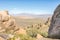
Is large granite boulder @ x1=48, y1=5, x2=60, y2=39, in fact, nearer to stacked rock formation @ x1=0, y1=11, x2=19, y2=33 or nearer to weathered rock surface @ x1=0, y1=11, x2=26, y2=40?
weathered rock surface @ x1=0, y1=11, x2=26, y2=40

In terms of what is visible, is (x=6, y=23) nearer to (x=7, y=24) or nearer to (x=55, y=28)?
(x=7, y=24)

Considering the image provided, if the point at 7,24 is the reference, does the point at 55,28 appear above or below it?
above

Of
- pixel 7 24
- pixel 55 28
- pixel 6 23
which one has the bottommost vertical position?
pixel 7 24

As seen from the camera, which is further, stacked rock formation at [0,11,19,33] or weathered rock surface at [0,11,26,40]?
stacked rock formation at [0,11,19,33]

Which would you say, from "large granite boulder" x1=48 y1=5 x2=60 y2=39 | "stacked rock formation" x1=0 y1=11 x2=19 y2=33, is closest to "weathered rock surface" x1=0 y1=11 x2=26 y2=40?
"stacked rock formation" x1=0 y1=11 x2=19 y2=33

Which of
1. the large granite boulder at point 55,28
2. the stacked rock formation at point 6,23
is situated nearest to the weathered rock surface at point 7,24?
the stacked rock formation at point 6,23

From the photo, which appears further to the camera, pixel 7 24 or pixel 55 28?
pixel 7 24

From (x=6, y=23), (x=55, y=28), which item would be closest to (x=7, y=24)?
(x=6, y=23)

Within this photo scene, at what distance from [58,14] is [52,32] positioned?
59.1 inches

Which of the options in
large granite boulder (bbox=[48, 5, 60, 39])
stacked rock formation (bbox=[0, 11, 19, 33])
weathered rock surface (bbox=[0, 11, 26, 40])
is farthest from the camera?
stacked rock formation (bbox=[0, 11, 19, 33])

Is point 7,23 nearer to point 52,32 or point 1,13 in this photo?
point 1,13

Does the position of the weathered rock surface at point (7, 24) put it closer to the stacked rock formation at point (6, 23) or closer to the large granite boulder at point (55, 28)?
the stacked rock formation at point (6, 23)

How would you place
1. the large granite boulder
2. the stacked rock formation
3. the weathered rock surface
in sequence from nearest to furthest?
1. the large granite boulder
2. the weathered rock surface
3. the stacked rock formation

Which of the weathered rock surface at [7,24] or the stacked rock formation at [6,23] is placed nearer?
the weathered rock surface at [7,24]
